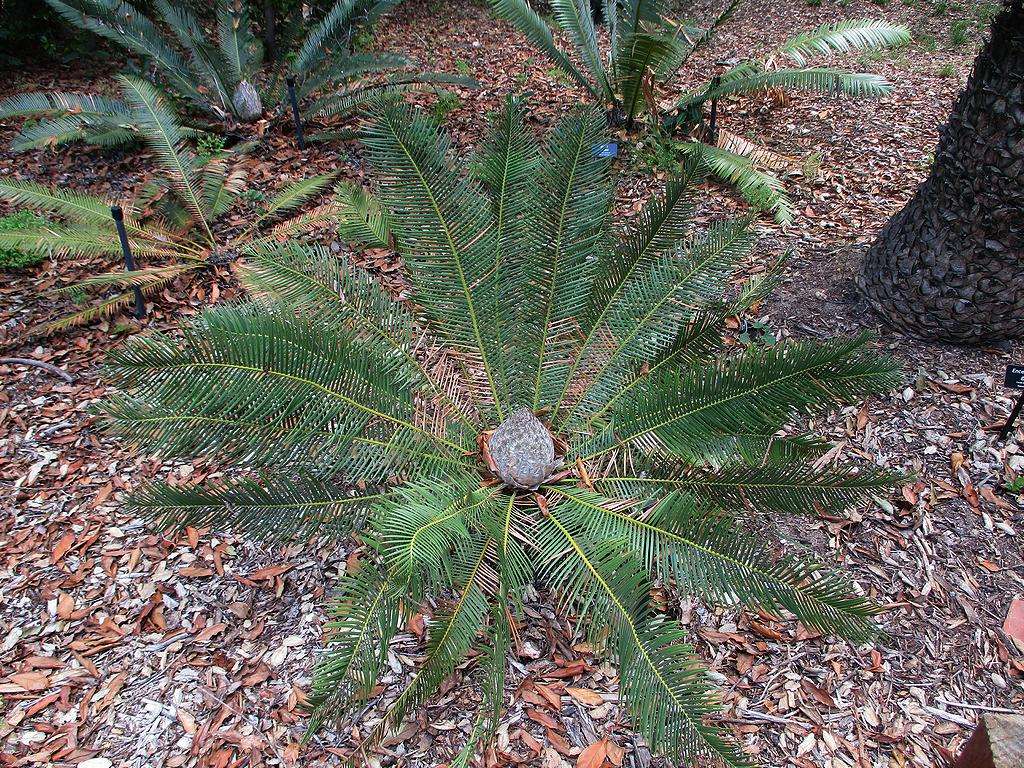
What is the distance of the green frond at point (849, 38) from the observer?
4.52m

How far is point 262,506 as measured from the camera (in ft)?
6.81

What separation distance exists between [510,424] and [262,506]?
0.88m

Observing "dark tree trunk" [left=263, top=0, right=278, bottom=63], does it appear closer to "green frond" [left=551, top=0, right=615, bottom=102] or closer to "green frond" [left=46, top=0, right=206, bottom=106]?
"green frond" [left=46, top=0, right=206, bottom=106]

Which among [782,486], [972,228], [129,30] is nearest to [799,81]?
[972,228]

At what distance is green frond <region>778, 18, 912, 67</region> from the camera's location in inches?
178

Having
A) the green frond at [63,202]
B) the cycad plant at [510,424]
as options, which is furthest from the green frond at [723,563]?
the green frond at [63,202]

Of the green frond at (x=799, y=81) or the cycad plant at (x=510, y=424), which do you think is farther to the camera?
the green frond at (x=799, y=81)

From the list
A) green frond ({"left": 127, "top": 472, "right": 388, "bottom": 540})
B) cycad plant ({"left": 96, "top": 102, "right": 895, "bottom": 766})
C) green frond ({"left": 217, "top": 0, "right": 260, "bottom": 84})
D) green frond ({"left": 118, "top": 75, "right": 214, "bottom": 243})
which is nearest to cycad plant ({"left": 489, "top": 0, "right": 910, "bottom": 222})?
cycad plant ({"left": 96, "top": 102, "right": 895, "bottom": 766})

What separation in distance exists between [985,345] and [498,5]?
14.0 feet

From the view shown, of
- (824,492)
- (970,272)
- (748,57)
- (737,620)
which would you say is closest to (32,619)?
(737,620)

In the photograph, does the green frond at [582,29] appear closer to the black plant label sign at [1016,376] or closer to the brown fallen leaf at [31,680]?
the black plant label sign at [1016,376]

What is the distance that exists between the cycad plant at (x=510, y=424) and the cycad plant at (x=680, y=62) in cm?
195

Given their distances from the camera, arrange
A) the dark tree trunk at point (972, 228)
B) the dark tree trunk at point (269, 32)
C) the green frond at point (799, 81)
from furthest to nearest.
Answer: the dark tree trunk at point (269, 32), the green frond at point (799, 81), the dark tree trunk at point (972, 228)

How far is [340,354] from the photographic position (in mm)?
2254
